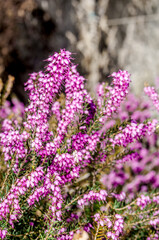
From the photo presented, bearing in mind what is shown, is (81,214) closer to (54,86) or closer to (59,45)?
(54,86)

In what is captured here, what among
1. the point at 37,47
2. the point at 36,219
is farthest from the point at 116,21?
the point at 36,219

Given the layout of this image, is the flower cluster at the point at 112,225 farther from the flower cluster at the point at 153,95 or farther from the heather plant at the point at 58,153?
the flower cluster at the point at 153,95

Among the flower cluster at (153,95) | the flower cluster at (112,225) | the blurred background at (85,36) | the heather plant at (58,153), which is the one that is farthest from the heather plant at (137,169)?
the flower cluster at (112,225)

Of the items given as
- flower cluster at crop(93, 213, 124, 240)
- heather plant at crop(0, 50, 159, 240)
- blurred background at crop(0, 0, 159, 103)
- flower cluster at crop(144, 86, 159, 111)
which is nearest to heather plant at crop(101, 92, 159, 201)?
blurred background at crop(0, 0, 159, 103)

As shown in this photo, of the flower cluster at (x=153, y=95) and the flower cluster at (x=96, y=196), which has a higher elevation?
the flower cluster at (x=153, y=95)

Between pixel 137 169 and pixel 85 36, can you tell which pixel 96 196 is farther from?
pixel 85 36

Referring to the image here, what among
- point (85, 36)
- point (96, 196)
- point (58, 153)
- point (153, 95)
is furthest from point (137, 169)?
point (58, 153)
